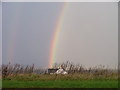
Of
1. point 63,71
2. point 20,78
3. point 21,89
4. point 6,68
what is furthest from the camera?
point 63,71

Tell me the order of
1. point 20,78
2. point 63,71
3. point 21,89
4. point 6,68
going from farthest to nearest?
point 63,71 < point 6,68 < point 20,78 < point 21,89

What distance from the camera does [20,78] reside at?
1719 cm

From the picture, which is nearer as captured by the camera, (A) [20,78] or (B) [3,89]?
(B) [3,89]

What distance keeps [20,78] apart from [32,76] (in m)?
0.90

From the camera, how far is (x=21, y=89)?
1172cm

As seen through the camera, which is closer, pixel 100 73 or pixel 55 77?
pixel 55 77

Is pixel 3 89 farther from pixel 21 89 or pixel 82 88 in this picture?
pixel 82 88

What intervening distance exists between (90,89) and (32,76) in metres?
6.40

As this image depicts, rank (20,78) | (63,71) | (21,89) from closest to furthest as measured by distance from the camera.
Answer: (21,89) < (20,78) < (63,71)

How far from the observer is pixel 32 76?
701 inches

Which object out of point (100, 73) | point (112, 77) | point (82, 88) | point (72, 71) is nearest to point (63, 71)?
point (72, 71)

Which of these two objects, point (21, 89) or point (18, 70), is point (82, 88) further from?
point (18, 70)

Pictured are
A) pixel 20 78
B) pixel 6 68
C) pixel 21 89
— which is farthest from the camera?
pixel 6 68

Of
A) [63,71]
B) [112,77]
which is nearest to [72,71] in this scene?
[63,71]
